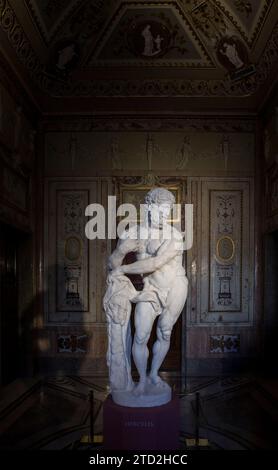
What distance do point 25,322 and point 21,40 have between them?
370cm

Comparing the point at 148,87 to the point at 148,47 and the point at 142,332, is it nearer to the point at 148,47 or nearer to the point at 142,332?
the point at 148,47

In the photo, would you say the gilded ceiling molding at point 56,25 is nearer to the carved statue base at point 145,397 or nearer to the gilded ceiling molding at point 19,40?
the gilded ceiling molding at point 19,40

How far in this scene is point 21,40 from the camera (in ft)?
16.7

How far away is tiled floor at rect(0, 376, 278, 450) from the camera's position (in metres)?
3.83

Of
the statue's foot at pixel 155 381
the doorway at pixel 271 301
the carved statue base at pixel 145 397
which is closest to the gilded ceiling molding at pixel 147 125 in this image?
the doorway at pixel 271 301

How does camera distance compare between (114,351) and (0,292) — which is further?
(0,292)

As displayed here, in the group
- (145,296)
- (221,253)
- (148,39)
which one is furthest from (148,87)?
(145,296)

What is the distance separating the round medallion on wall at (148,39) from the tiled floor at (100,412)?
451 cm

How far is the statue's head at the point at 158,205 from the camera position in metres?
3.51

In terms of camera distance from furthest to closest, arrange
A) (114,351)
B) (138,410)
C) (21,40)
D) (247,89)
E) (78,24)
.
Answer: (247,89)
(78,24)
(21,40)
(114,351)
(138,410)

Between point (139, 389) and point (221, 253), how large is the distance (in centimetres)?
337

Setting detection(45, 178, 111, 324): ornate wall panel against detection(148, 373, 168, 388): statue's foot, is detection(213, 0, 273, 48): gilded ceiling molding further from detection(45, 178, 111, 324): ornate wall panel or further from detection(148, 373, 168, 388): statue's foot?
detection(148, 373, 168, 388): statue's foot
